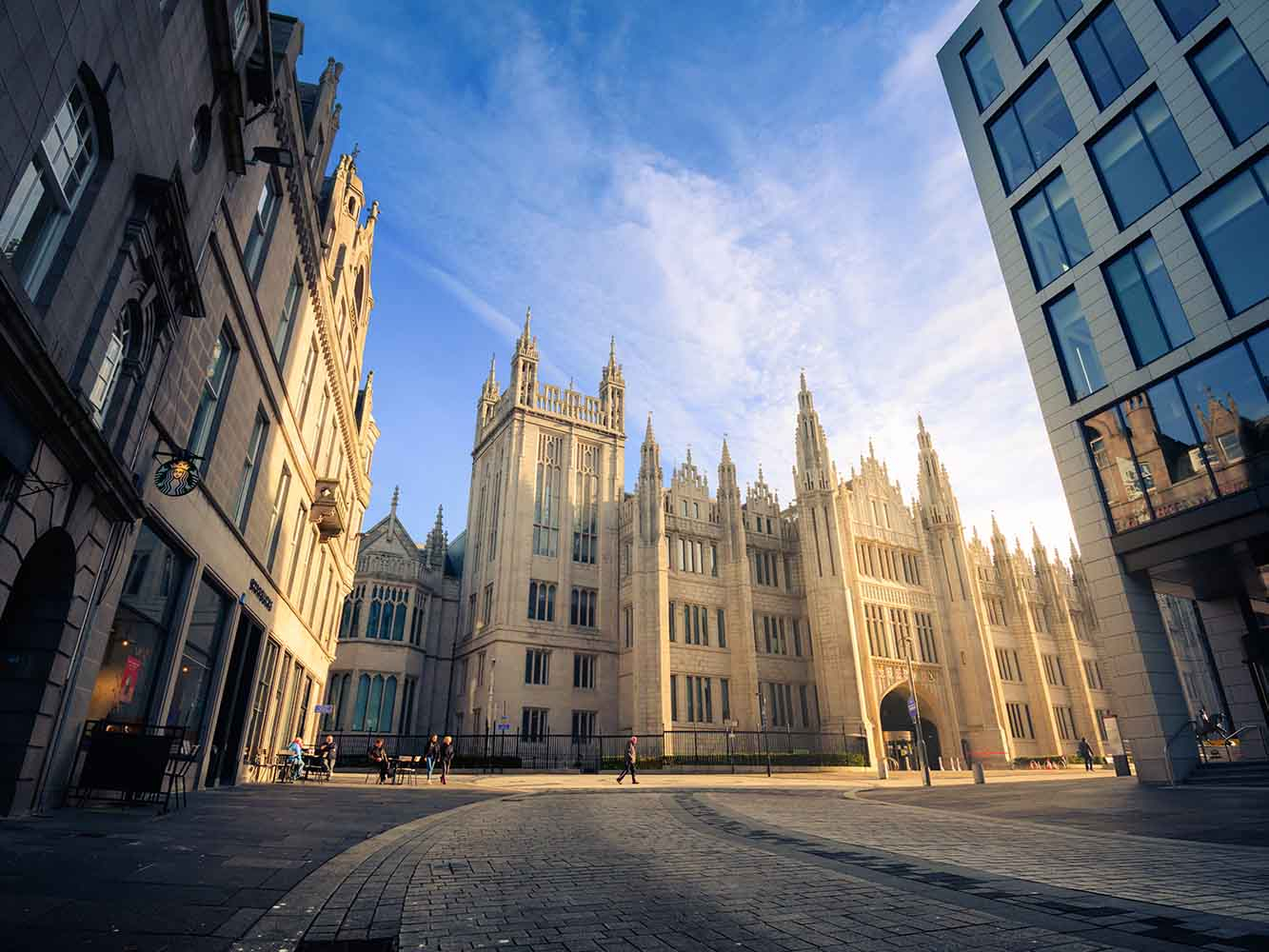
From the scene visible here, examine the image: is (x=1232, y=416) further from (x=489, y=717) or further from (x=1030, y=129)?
(x=489, y=717)

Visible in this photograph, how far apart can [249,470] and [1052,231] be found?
24.5 m

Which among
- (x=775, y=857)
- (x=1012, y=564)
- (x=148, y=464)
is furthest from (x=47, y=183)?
(x=1012, y=564)

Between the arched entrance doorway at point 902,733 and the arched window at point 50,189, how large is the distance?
48.3 m

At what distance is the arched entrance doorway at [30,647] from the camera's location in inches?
332

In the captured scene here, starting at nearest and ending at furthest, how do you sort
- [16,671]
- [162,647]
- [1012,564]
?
[16,671] < [162,647] < [1012,564]

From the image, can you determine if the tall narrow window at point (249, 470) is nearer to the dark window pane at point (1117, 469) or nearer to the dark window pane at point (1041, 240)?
the dark window pane at point (1117, 469)

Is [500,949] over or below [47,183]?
below

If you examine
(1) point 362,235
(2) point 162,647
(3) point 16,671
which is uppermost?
(1) point 362,235

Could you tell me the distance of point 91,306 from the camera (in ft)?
29.5

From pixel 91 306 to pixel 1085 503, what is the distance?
75.1ft

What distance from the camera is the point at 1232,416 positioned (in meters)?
16.2

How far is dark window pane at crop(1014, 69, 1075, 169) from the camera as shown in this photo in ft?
70.1

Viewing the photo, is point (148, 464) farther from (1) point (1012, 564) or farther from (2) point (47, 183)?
(1) point (1012, 564)

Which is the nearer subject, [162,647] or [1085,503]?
[162,647]
